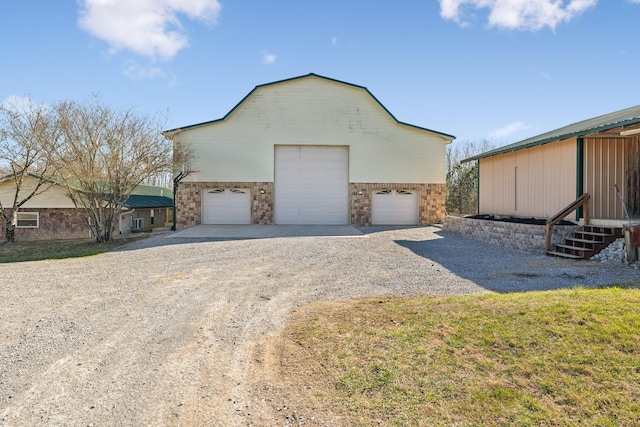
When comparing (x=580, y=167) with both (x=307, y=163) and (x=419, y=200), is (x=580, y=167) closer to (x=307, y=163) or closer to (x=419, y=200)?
(x=419, y=200)

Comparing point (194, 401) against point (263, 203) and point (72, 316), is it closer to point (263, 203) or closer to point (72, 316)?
point (72, 316)

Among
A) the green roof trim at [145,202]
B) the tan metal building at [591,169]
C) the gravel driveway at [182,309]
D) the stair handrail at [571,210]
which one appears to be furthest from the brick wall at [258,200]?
the stair handrail at [571,210]

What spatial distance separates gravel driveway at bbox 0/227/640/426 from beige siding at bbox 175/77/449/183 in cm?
864

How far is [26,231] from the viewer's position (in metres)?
22.3

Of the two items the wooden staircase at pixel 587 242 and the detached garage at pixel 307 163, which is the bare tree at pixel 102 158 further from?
the wooden staircase at pixel 587 242

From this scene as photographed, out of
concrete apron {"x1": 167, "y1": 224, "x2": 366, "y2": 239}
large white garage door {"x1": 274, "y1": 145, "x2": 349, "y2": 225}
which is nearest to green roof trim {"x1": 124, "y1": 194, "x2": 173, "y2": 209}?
concrete apron {"x1": 167, "y1": 224, "x2": 366, "y2": 239}

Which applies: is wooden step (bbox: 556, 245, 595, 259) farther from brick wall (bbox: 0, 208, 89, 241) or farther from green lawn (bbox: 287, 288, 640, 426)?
brick wall (bbox: 0, 208, 89, 241)

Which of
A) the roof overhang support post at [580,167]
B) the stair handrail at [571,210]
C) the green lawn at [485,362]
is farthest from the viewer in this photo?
the roof overhang support post at [580,167]

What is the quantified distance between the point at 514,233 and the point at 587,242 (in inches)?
92.1

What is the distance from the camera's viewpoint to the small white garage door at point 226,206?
68.9ft

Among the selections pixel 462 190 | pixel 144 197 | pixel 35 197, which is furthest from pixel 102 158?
pixel 462 190

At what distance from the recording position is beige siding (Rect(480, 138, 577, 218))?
38.2 ft

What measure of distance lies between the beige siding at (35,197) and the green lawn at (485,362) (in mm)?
22629

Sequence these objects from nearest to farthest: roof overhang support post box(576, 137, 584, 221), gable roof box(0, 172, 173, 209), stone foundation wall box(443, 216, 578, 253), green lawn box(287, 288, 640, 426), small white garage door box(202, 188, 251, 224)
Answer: green lawn box(287, 288, 640, 426)
stone foundation wall box(443, 216, 578, 253)
roof overhang support post box(576, 137, 584, 221)
gable roof box(0, 172, 173, 209)
small white garage door box(202, 188, 251, 224)
